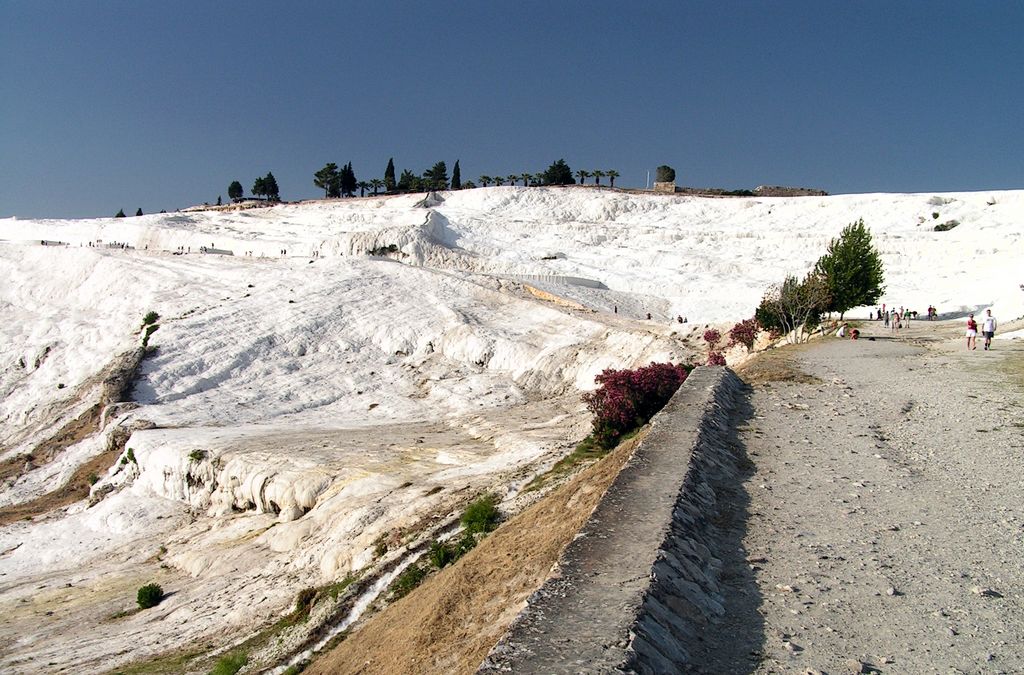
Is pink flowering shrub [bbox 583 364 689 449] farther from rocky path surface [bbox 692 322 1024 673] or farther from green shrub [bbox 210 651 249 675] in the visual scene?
green shrub [bbox 210 651 249 675]

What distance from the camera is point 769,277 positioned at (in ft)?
174

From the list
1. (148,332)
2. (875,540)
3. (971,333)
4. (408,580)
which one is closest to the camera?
(875,540)

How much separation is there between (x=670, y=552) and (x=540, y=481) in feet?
18.3

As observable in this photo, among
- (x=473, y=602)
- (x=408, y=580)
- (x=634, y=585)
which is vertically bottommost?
(x=408, y=580)

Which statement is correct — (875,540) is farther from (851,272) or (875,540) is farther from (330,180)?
(330,180)

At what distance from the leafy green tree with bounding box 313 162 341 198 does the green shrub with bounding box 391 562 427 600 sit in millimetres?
90388

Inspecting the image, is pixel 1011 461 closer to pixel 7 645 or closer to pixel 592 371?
pixel 7 645

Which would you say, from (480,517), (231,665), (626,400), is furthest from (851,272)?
(231,665)

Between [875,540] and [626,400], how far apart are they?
628cm

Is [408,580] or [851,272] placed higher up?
[851,272]

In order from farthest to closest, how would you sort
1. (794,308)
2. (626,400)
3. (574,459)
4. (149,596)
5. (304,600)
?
1. (794,308)
2. (149,596)
3. (626,400)
4. (574,459)
5. (304,600)

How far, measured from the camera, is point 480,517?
390 inches

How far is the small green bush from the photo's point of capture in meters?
14.0

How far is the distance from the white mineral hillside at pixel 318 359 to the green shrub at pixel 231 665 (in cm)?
124
